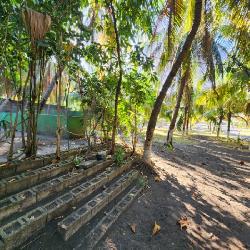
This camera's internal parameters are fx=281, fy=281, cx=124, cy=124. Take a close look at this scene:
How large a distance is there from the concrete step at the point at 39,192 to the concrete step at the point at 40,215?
0.15m

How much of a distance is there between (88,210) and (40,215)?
788 mm

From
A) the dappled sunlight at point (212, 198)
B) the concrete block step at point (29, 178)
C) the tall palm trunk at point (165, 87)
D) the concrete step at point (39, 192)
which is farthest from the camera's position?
the tall palm trunk at point (165, 87)

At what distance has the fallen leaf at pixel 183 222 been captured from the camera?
4867 millimetres

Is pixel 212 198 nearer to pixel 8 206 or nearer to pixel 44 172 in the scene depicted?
pixel 44 172

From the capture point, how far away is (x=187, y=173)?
913 cm

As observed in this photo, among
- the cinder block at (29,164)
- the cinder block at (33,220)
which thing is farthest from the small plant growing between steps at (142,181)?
the cinder block at (33,220)

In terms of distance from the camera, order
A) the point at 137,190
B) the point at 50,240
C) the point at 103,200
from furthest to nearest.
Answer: the point at 137,190, the point at 103,200, the point at 50,240

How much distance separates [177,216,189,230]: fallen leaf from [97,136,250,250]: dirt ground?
0.06 meters

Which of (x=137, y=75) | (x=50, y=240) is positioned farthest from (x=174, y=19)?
(x=50, y=240)

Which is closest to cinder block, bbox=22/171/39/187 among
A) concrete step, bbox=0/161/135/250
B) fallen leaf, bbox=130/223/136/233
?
concrete step, bbox=0/161/135/250

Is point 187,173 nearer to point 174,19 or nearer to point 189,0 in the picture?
point 174,19

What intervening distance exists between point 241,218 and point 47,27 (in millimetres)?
5057

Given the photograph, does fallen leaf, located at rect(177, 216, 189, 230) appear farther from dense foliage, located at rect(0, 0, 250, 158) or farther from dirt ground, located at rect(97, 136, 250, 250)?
dense foliage, located at rect(0, 0, 250, 158)

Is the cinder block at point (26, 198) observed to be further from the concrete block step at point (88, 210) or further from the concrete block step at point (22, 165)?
the concrete block step at point (22, 165)
